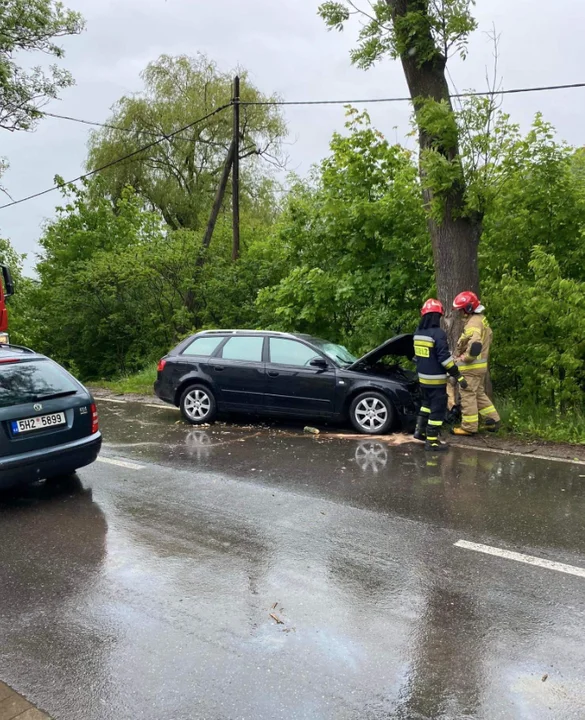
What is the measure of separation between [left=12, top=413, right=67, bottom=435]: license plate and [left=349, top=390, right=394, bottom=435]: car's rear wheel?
4158 millimetres

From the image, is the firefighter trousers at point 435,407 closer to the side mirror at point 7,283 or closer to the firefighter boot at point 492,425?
the firefighter boot at point 492,425

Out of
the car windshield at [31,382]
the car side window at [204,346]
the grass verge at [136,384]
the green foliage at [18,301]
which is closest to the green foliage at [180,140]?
the green foliage at [18,301]

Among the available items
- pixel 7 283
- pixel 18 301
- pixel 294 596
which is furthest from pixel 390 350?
pixel 18 301

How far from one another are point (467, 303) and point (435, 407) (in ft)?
5.76

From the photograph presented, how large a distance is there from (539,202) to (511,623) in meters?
7.53

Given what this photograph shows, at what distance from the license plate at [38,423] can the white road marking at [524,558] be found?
12.3ft

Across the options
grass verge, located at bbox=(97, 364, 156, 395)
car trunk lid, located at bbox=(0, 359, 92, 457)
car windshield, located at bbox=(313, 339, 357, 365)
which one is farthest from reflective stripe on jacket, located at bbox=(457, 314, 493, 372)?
grass verge, located at bbox=(97, 364, 156, 395)

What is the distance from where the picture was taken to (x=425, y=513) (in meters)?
5.26

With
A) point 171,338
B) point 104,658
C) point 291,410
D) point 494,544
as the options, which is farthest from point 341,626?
point 171,338

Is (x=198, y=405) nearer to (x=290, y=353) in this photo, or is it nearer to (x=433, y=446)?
(x=290, y=353)

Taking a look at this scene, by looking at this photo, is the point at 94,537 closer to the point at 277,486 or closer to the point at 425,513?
the point at 277,486

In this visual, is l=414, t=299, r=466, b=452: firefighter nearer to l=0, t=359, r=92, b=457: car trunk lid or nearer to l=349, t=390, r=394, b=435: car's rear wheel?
l=349, t=390, r=394, b=435: car's rear wheel

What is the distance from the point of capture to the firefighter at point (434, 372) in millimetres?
7578

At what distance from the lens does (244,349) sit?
9.41 metres
